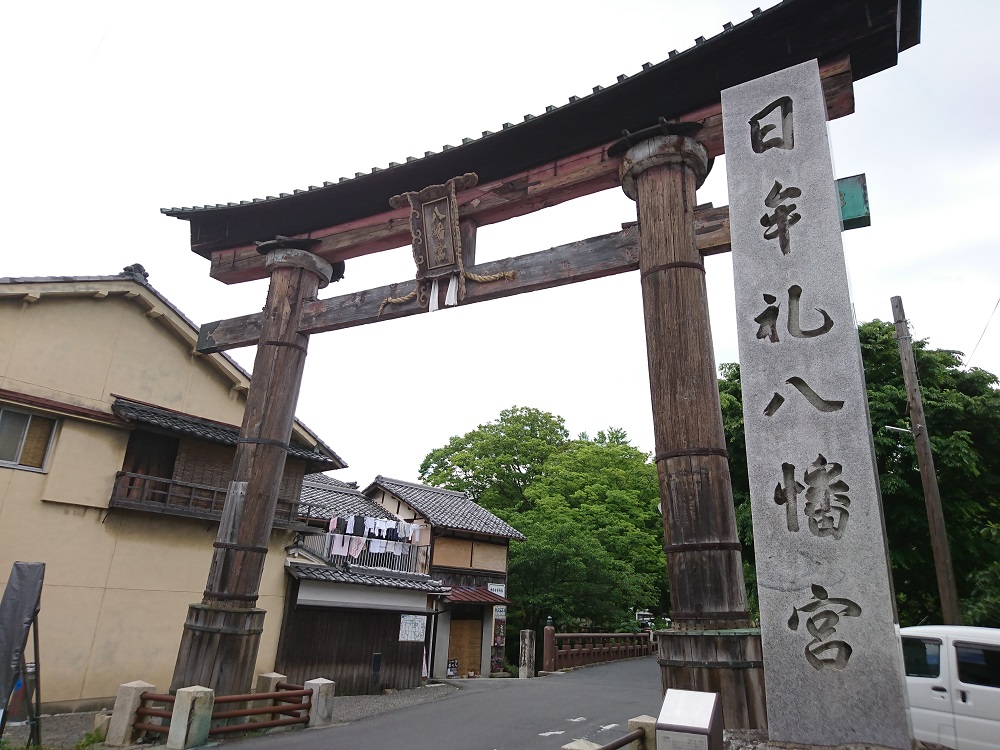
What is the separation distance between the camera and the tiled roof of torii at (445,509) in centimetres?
2648

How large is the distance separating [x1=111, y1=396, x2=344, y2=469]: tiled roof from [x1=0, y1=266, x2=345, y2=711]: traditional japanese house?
46 millimetres

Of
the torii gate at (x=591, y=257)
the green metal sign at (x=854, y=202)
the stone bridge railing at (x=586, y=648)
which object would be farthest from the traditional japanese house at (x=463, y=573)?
the green metal sign at (x=854, y=202)

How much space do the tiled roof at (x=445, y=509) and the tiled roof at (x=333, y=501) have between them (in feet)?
3.61

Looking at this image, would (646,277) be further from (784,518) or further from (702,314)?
(784,518)

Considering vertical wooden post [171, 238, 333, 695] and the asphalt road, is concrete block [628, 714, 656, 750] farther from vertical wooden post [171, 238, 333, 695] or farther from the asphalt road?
the asphalt road

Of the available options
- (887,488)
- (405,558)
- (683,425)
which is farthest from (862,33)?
(405,558)

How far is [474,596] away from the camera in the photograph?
986 inches

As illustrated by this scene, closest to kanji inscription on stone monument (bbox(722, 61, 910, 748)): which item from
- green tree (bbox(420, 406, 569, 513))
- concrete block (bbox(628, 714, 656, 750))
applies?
concrete block (bbox(628, 714, 656, 750))

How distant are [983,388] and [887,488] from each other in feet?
→ 15.6

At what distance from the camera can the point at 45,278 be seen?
1242cm

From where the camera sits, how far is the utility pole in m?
11.3

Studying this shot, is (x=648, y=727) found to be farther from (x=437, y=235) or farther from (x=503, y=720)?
(x=503, y=720)

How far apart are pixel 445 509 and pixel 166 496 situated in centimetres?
1552

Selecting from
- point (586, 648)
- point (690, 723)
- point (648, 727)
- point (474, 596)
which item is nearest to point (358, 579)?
point (474, 596)
